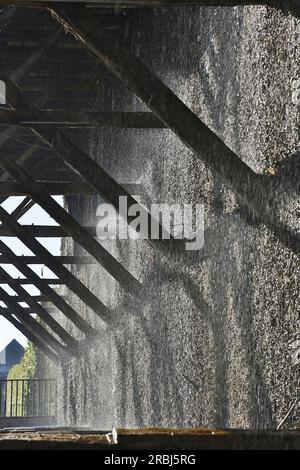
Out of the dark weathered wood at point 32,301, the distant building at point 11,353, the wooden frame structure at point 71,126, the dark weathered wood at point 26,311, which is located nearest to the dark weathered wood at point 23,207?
the wooden frame structure at point 71,126

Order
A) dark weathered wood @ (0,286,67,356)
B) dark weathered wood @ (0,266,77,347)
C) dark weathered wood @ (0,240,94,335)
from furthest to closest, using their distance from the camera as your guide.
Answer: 1. dark weathered wood @ (0,286,67,356)
2. dark weathered wood @ (0,266,77,347)
3. dark weathered wood @ (0,240,94,335)

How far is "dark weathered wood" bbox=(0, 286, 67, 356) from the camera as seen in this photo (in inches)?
502

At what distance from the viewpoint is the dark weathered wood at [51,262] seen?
7773 millimetres

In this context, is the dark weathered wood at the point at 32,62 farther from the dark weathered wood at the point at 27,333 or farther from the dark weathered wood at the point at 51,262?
the dark weathered wood at the point at 27,333

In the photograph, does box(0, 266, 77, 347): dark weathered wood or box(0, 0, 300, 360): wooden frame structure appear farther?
box(0, 266, 77, 347): dark weathered wood

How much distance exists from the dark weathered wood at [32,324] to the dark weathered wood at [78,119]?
743 centimetres

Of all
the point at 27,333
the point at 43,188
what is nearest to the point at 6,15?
the point at 43,188

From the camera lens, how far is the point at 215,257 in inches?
199

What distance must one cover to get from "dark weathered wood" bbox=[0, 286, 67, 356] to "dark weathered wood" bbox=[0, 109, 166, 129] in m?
7.43

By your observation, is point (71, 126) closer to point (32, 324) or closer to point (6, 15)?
point (6, 15)

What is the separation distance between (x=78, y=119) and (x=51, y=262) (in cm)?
305

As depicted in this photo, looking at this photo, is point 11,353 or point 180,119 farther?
point 11,353

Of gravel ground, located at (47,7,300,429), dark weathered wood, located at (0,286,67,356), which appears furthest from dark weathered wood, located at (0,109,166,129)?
dark weathered wood, located at (0,286,67,356)

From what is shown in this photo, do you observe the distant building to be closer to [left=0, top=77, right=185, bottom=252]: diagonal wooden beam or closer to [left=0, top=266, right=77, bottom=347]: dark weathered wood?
[left=0, top=266, right=77, bottom=347]: dark weathered wood
